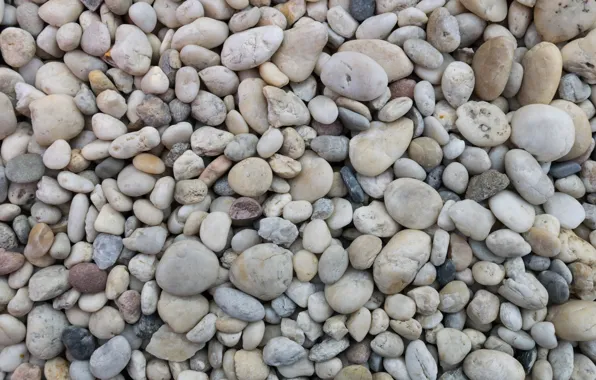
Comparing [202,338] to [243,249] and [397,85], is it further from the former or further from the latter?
[397,85]

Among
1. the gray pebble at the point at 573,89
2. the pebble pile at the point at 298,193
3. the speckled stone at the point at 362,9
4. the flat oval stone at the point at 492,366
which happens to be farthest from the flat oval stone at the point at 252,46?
the flat oval stone at the point at 492,366

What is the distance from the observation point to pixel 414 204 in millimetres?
733

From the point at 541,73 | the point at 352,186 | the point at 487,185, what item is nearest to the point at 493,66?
the point at 541,73

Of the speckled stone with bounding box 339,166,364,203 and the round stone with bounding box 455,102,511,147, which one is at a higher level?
the round stone with bounding box 455,102,511,147

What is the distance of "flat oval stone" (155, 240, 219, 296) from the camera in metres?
0.71

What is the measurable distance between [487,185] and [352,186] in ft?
0.67

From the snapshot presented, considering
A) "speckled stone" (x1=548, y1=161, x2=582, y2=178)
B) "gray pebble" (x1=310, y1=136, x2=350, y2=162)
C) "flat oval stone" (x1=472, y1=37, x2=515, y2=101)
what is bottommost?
"gray pebble" (x1=310, y1=136, x2=350, y2=162)

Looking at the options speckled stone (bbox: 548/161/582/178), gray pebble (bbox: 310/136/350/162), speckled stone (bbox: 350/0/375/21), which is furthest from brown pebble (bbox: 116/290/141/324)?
speckled stone (bbox: 548/161/582/178)

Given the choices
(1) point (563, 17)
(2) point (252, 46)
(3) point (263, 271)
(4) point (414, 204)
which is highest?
(1) point (563, 17)

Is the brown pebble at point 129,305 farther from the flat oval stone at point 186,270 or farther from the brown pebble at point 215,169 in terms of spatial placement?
the brown pebble at point 215,169

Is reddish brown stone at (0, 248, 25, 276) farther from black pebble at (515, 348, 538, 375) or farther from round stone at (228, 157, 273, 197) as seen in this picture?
black pebble at (515, 348, 538, 375)

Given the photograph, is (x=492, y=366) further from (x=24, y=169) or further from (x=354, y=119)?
(x=24, y=169)

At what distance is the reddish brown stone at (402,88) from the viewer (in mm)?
766

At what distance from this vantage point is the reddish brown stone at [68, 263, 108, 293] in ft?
2.36
